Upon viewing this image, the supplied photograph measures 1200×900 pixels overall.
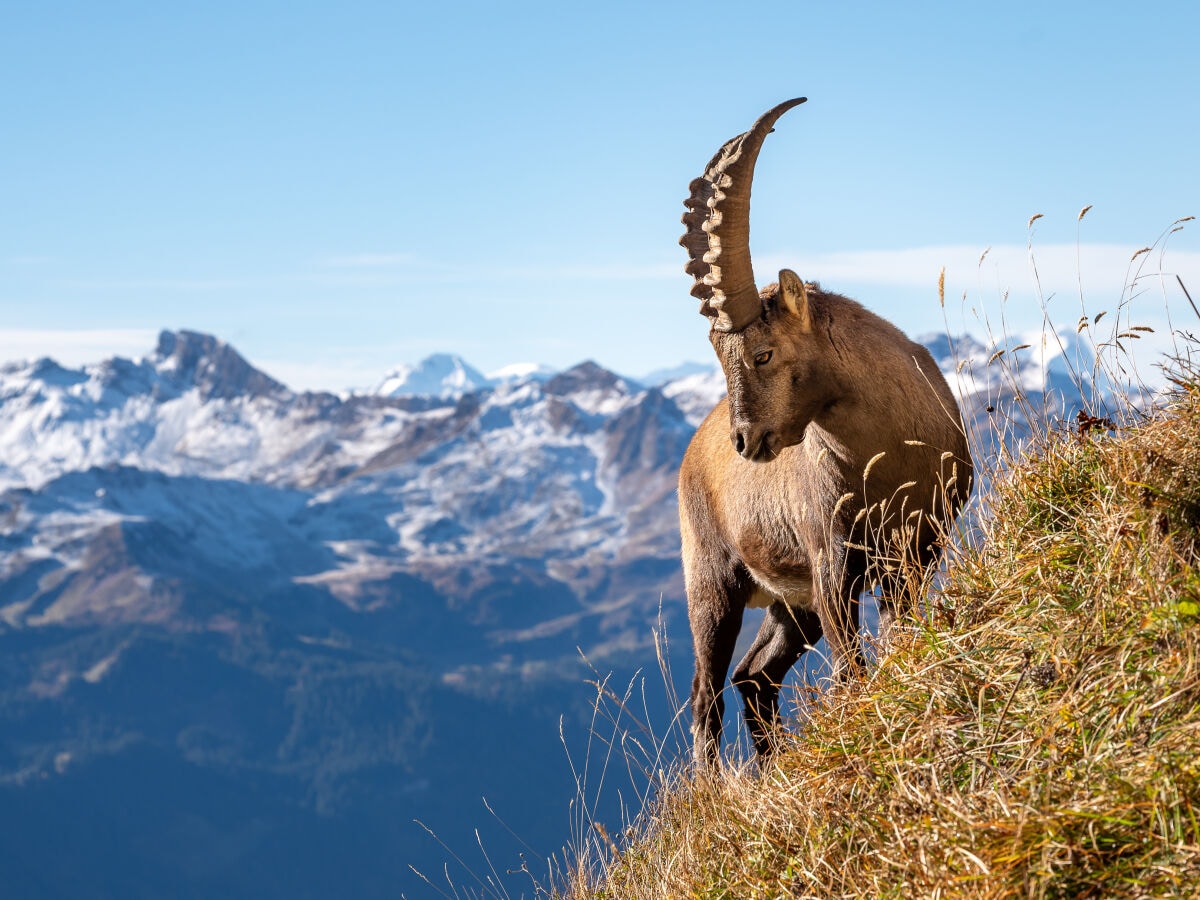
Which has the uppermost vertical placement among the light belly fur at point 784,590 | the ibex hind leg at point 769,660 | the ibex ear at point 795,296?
the ibex ear at point 795,296

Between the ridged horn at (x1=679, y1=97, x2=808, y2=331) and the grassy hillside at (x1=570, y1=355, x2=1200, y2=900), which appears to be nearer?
the grassy hillside at (x1=570, y1=355, x2=1200, y2=900)

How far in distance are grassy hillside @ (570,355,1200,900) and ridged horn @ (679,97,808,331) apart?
2134 mm

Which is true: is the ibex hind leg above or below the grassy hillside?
below

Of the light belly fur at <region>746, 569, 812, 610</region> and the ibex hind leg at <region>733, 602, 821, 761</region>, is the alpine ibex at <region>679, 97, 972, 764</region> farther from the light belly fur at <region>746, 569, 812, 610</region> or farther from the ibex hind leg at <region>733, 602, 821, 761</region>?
the ibex hind leg at <region>733, 602, 821, 761</region>

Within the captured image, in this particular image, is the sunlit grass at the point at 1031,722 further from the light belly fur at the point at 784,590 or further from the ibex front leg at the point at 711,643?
the ibex front leg at the point at 711,643

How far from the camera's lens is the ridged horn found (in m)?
7.61

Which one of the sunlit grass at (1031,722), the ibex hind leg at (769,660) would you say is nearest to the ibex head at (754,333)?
the sunlit grass at (1031,722)

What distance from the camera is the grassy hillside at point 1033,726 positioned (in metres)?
3.86

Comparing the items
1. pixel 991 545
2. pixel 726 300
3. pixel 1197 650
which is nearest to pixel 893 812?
pixel 1197 650

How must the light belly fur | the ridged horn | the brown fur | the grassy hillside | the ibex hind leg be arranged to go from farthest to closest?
the ibex hind leg → the light belly fur → the ridged horn → the brown fur → the grassy hillside

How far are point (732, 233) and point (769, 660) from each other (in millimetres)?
3731

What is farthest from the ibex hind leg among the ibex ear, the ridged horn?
the ridged horn

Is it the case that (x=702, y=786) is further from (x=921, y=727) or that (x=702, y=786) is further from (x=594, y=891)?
(x=921, y=727)

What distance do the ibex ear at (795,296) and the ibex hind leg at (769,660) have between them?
2828mm
